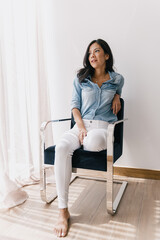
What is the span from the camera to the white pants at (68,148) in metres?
1.45

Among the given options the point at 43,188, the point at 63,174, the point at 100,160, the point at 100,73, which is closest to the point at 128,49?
the point at 100,73

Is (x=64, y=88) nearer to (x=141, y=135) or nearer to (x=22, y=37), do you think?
(x=22, y=37)

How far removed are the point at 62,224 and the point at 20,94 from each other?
3.63 ft

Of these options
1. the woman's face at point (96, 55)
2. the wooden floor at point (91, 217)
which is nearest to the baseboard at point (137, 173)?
the wooden floor at point (91, 217)

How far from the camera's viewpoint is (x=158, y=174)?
2.12 m

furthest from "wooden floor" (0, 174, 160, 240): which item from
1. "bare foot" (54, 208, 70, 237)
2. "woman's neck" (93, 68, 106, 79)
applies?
"woman's neck" (93, 68, 106, 79)

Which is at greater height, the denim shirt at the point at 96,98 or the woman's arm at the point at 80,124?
the denim shirt at the point at 96,98

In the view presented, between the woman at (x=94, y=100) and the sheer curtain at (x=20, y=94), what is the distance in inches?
18.1

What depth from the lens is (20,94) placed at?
1949 millimetres

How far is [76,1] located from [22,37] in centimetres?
66

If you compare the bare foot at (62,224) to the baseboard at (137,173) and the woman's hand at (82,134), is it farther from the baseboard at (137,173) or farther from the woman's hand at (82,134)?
the baseboard at (137,173)

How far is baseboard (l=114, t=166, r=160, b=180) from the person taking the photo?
213 centimetres

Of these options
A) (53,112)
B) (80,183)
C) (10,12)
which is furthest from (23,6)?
(80,183)

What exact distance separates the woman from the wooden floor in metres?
0.45
